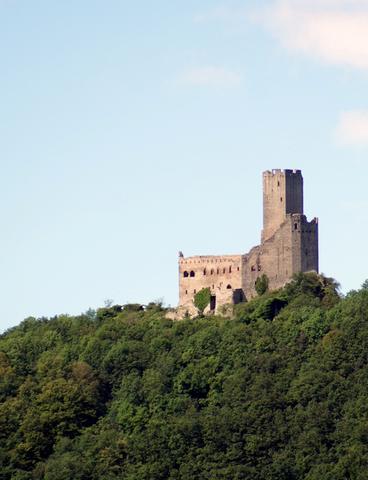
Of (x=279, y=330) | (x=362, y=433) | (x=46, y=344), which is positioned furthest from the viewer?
(x=46, y=344)

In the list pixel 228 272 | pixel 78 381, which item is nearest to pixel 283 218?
pixel 228 272

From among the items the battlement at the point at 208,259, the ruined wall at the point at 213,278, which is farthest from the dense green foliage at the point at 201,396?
the battlement at the point at 208,259

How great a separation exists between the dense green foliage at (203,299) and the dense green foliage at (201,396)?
0.64m

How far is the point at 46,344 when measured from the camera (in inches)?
6102

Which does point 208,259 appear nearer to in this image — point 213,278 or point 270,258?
point 213,278

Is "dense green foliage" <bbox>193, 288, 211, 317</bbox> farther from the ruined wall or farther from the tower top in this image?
the tower top

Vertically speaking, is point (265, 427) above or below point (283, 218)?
below

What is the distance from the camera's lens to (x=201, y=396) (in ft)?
477

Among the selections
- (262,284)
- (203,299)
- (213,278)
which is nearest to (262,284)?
(262,284)

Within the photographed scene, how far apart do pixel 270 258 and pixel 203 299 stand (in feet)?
15.0

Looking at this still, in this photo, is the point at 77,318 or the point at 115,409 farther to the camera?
the point at 77,318

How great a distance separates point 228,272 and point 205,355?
4.48m

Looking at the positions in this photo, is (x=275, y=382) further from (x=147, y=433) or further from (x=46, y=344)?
(x=46, y=344)

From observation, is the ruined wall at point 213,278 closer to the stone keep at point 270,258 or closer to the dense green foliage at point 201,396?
the stone keep at point 270,258
